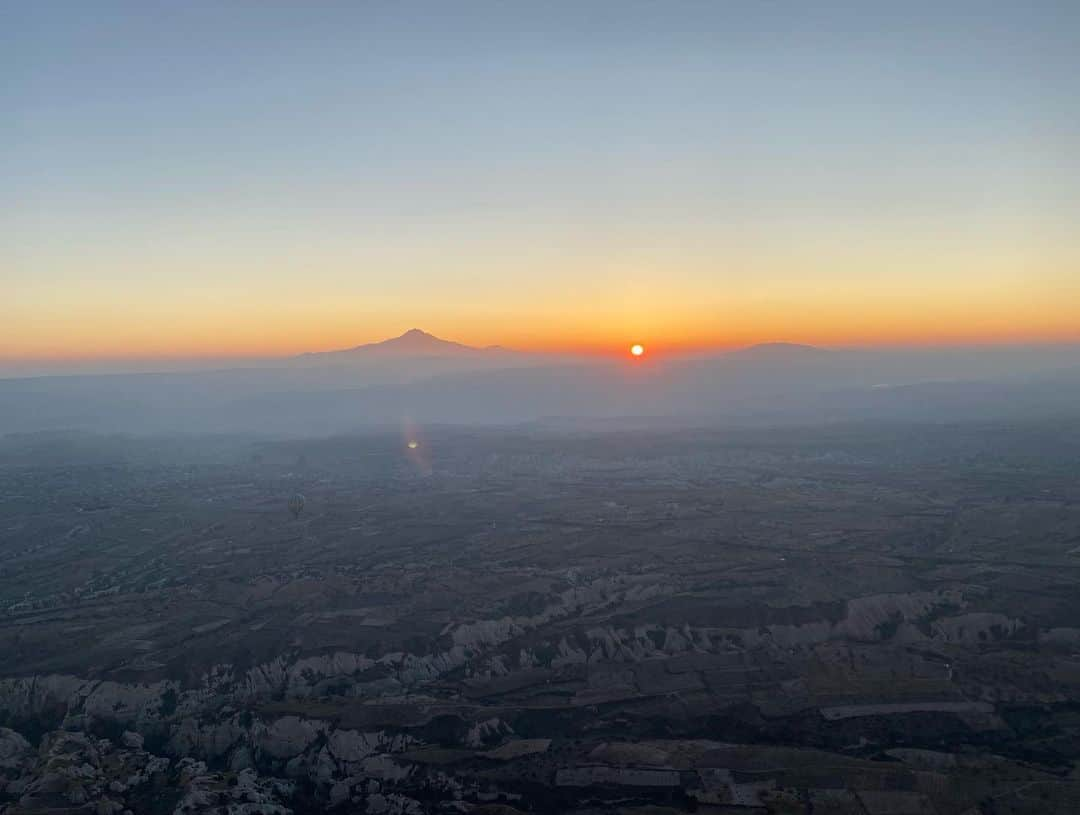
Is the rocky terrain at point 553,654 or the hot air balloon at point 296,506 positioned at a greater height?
the hot air balloon at point 296,506

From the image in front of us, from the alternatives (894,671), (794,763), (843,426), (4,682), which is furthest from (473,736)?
(843,426)

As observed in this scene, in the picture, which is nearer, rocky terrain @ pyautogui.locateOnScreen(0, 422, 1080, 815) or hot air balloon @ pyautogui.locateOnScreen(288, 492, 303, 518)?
rocky terrain @ pyautogui.locateOnScreen(0, 422, 1080, 815)

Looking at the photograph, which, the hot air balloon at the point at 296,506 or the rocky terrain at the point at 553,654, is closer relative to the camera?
the rocky terrain at the point at 553,654

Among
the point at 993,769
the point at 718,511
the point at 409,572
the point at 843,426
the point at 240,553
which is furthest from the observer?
the point at 843,426

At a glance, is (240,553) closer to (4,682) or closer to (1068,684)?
(4,682)

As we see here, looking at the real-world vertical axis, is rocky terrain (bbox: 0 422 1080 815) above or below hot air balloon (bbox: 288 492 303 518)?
below

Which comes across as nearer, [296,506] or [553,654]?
[553,654]

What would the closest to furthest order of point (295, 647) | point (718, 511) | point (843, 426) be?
point (295, 647) → point (718, 511) → point (843, 426)

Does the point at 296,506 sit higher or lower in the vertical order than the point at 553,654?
higher
